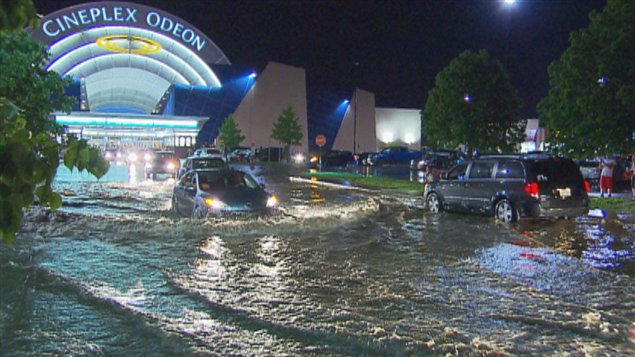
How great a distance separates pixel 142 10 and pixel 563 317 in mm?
69034

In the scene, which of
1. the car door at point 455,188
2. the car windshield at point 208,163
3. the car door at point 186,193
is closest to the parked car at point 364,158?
the car windshield at point 208,163

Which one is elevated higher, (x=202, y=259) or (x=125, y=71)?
(x=125, y=71)

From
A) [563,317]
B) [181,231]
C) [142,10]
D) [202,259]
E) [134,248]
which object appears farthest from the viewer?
[142,10]

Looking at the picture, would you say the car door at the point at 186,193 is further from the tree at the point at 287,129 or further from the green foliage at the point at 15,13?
the tree at the point at 287,129

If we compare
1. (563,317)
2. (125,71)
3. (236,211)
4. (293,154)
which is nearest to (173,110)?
(125,71)

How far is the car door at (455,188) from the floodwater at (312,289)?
7.05ft

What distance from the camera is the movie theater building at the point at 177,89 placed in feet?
216

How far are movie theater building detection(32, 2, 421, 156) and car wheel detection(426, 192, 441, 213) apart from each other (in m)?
44.1

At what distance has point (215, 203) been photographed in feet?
40.3

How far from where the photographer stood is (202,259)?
28.3 feet

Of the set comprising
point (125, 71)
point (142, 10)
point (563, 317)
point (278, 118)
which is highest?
point (142, 10)

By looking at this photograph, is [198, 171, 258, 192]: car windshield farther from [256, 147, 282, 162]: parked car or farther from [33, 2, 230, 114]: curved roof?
[33, 2, 230, 114]: curved roof

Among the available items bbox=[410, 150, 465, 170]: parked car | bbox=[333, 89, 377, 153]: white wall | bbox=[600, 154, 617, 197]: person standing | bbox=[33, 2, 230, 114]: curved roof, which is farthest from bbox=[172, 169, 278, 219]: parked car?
bbox=[333, 89, 377, 153]: white wall

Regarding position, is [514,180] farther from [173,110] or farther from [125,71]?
[125,71]
